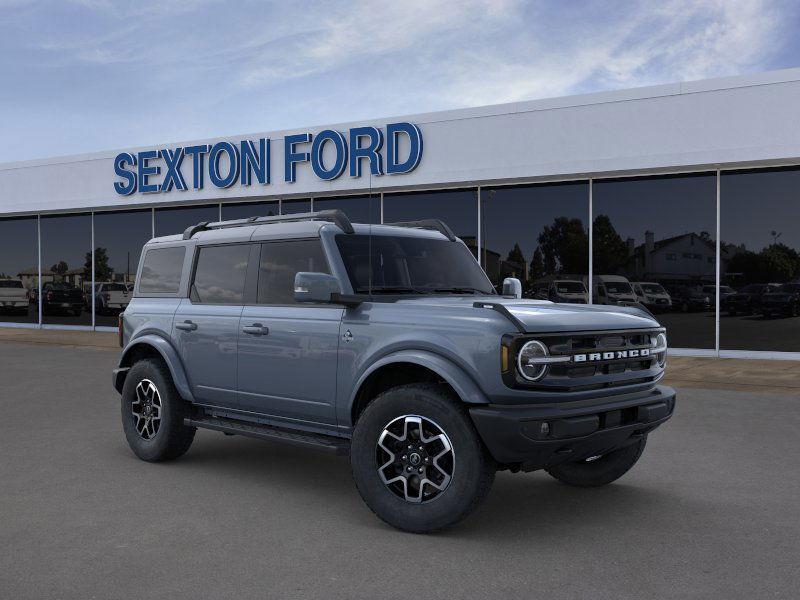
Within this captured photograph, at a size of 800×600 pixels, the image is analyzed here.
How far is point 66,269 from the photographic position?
24688 millimetres

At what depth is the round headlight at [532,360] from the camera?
177 inches

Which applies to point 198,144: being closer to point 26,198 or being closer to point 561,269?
point 26,198

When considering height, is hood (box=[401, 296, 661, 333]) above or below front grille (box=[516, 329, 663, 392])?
above

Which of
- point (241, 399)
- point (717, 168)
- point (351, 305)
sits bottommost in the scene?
point (241, 399)

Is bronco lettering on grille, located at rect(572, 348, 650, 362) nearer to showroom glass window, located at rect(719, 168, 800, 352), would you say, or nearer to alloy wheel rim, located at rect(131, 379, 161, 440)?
alloy wheel rim, located at rect(131, 379, 161, 440)

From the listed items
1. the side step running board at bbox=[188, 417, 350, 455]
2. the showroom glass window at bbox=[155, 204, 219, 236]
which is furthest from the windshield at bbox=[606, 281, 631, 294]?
the side step running board at bbox=[188, 417, 350, 455]

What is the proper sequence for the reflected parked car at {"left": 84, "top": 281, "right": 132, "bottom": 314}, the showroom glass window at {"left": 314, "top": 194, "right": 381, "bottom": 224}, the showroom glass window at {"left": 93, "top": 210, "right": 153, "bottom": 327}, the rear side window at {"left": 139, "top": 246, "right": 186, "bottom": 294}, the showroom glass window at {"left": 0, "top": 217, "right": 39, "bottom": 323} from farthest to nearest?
the showroom glass window at {"left": 0, "top": 217, "right": 39, "bottom": 323} → the reflected parked car at {"left": 84, "top": 281, "right": 132, "bottom": 314} → the showroom glass window at {"left": 93, "top": 210, "right": 153, "bottom": 327} → the showroom glass window at {"left": 314, "top": 194, "right": 381, "bottom": 224} → the rear side window at {"left": 139, "top": 246, "right": 186, "bottom": 294}

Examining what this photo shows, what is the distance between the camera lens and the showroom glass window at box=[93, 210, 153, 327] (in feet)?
76.0

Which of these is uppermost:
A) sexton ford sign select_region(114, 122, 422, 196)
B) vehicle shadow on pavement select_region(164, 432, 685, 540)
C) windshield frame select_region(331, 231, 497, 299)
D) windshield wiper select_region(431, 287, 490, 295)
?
sexton ford sign select_region(114, 122, 422, 196)

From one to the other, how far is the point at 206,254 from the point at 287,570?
325 cm

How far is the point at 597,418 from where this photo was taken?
4.61 meters

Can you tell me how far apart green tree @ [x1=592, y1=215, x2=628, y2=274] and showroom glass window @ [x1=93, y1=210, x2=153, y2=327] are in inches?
503

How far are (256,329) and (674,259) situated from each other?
1175 cm

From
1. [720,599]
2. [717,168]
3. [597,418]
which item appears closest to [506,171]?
[717,168]
